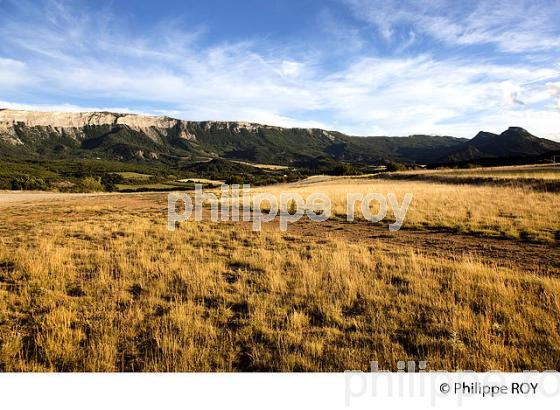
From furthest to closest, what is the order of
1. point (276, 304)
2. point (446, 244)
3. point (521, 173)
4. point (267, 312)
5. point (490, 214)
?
point (521, 173) → point (490, 214) → point (446, 244) → point (276, 304) → point (267, 312)

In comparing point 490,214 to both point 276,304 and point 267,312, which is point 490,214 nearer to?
point 276,304

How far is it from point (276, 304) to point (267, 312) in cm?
39

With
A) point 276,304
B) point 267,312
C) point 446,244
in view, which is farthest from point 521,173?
point 267,312

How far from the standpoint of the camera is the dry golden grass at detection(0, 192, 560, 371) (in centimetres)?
485

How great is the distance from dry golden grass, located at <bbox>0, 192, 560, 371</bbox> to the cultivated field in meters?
0.03

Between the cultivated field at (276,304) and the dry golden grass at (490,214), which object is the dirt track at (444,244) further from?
the dry golden grass at (490,214)

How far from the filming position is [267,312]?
258 inches

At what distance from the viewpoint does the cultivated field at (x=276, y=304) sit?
192 inches

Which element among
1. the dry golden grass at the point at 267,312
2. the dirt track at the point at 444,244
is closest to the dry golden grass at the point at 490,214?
the dirt track at the point at 444,244

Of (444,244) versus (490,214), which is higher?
(490,214)

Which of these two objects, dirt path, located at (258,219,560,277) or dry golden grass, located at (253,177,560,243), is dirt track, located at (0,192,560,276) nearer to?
dirt path, located at (258,219,560,277)

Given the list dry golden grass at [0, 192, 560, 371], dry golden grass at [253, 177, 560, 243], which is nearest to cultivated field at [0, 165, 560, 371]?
dry golden grass at [0, 192, 560, 371]

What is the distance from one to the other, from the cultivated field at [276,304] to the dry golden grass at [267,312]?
0.03m
